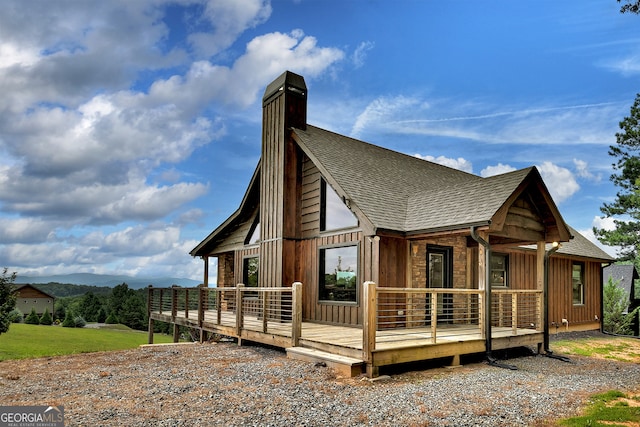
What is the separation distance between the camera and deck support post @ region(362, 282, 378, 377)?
284 inches

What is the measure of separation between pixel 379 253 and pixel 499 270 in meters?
5.14

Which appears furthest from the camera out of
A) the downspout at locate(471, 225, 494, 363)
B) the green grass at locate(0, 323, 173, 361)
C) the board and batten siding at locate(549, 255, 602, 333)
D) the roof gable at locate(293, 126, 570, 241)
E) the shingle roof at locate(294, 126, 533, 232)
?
the green grass at locate(0, 323, 173, 361)

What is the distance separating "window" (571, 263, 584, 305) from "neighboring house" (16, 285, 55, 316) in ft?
160

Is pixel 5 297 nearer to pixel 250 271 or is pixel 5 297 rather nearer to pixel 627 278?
pixel 250 271

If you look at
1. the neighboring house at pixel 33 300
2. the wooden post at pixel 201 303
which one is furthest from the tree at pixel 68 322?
the wooden post at pixel 201 303

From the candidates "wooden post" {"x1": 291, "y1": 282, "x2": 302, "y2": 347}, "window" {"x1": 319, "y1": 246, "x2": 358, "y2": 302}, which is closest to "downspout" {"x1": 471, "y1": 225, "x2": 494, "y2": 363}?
"window" {"x1": 319, "y1": 246, "x2": 358, "y2": 302}

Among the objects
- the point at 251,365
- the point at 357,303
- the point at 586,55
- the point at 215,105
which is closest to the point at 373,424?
the point at 251,365

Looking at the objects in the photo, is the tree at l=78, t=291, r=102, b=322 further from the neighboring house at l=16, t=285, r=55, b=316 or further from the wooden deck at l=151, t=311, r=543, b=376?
the wooden deck at l=151, t=311, r=543, b=376

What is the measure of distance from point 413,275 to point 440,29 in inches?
267

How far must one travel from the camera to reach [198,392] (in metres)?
6.26

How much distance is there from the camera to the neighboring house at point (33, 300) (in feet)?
158

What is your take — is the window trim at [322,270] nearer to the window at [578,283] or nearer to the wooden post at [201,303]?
the wooden post at [201,303]

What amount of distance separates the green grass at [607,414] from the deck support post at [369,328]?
2.77 meters

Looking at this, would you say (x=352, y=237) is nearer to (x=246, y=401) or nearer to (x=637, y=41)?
(x=246, y=401)
